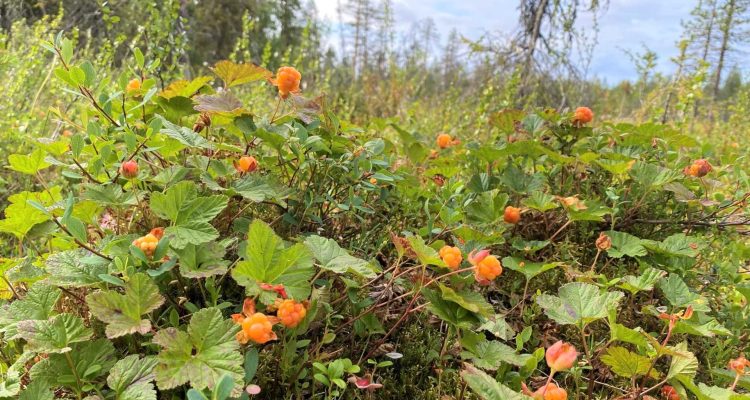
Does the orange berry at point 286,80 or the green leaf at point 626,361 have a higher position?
the orange berry at point 286,80

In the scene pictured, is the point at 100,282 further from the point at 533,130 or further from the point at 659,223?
the point at 659,223

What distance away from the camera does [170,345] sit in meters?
0.75

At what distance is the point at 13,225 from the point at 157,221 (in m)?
0.29

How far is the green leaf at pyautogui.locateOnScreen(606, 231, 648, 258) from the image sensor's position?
1404 mm

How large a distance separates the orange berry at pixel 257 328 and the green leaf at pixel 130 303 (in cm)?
20

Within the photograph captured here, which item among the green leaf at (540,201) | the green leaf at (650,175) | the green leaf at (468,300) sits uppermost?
the green leaf at (650,175)

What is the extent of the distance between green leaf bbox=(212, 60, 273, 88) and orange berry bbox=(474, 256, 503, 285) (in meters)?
0.72

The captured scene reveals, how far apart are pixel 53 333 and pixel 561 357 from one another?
0.91m

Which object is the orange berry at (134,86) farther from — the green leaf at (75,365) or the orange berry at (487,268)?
the orange berry at (487,268)

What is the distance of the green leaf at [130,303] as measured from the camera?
79cm

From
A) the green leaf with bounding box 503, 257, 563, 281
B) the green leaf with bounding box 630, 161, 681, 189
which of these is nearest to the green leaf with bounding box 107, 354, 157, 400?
the green leaf with bounding box 503, 257, 563, 281

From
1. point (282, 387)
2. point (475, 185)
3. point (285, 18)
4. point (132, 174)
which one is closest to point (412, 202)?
point (475, 185)

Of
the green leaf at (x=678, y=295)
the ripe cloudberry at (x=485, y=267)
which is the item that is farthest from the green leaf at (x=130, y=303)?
the green leaf at (x=678, y=295)

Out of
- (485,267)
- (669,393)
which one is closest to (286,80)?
(485,267)
